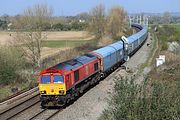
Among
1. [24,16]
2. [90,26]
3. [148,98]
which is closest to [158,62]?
[24,16]

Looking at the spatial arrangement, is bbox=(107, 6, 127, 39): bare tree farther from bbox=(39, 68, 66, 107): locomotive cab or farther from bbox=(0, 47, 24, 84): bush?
bbox=(39, 68, 66, 107): locomotive cab

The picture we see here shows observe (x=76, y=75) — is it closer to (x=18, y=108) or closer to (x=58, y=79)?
(x=58, y=79)

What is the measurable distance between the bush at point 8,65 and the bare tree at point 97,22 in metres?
43.8

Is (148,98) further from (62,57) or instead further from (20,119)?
(62,57)

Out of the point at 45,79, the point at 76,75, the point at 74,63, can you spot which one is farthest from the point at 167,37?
the point at 45,79

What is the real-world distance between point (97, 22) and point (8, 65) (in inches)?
1873

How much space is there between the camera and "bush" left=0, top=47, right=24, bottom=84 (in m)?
29.7

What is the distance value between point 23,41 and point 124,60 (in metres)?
11.7

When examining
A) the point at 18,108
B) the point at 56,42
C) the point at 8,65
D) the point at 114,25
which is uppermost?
the point at 8,65

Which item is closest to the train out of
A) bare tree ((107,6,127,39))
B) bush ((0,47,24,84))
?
bush ((0,47,24,84))

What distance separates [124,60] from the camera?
1606 inches

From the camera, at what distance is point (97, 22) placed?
75812 millimetres

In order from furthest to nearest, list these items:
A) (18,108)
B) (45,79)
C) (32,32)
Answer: (32,32)
(18,108)
(45,79)

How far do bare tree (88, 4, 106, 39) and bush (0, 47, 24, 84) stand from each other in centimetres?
4382
